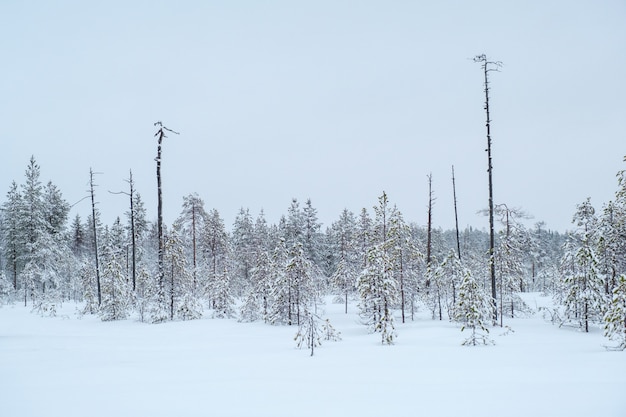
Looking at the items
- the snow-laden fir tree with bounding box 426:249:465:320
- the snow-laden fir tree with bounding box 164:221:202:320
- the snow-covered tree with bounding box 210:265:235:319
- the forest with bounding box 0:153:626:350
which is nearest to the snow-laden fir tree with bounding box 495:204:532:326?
the forest with bounding box 0:153:626:350

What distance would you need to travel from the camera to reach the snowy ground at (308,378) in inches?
245

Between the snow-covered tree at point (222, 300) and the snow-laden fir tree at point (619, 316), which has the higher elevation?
the snow-laden fir tree at point (619, 316)

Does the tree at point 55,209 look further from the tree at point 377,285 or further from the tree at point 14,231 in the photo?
the tree at point 377,285

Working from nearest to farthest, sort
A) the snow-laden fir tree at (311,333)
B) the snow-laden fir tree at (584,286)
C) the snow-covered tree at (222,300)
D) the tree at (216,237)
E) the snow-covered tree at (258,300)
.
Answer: the snow-laden fir tree at (311,333) → the snow-laden fir tree at (584,286) → the snow-covered tree at (258,300) → the snow-covered tree at (222,300) → the tree at (216,237)

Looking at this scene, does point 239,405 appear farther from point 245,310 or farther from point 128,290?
point 128,290

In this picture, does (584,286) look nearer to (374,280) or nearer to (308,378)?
(374,280)

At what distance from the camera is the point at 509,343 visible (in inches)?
554

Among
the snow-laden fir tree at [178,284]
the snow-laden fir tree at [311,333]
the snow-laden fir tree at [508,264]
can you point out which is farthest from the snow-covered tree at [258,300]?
the snow-laden fir tree at [508,264]

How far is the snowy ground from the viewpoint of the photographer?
6211 mm

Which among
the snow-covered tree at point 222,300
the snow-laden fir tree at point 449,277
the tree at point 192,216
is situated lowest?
the snow-covered tree at point 222,300

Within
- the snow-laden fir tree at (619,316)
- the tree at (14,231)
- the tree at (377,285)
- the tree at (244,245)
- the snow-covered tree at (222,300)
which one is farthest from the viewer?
the tree at (244,245)

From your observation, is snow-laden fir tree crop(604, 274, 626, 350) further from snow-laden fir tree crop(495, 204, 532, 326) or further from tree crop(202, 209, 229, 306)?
tree crop(202, 209, 229, 306)

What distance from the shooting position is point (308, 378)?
8.39 meters

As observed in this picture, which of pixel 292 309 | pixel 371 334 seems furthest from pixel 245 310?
pixel 371 334
